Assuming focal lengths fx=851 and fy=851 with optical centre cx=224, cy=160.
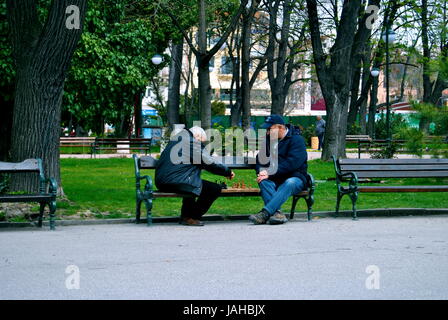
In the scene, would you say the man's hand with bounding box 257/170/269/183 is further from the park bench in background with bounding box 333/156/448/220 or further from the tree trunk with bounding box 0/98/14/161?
the tree trunk with bounding box 0/98/14/161

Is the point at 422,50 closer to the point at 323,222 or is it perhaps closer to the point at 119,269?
the point at 323,222

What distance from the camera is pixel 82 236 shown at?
10.7 metres

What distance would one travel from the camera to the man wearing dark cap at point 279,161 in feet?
40.7

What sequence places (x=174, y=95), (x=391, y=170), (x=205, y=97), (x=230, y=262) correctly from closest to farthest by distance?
1. (x=230, y=262)
2. (x=391, y=170)
3. (x=205, y=97)
4. (x=174, y=95)

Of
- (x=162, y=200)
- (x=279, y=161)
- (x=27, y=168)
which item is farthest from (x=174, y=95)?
(x=27, y=168)

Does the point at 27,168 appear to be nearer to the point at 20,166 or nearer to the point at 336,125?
the point at 20,166

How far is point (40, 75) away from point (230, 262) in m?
6.77

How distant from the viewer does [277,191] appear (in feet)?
40.1

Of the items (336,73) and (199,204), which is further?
(336,73)

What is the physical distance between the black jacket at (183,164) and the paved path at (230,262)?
65 cm

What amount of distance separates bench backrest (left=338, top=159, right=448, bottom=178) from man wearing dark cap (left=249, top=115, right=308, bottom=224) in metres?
1.43

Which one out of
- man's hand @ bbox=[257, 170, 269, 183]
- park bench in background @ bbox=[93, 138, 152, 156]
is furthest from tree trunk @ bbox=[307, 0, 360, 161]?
man's hand @ bbox=[257, 170, 269, 183]

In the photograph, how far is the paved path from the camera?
6.59 meters
